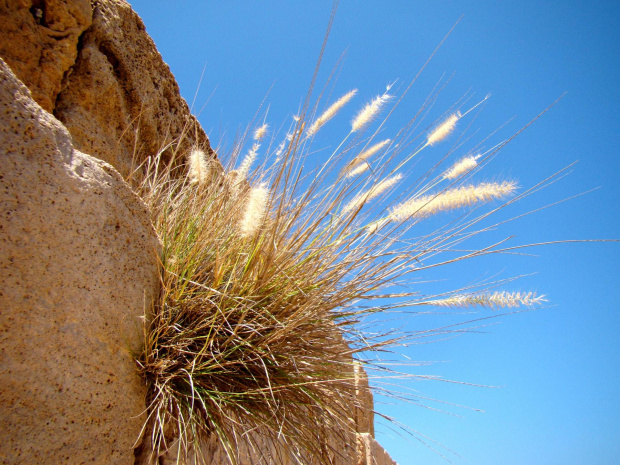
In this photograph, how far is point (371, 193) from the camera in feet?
5.05

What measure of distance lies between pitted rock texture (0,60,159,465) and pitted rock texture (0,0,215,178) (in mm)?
634

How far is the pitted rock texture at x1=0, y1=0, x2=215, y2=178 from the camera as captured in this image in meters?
1.39

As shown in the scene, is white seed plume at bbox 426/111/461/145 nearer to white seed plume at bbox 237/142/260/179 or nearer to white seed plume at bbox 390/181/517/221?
white seed plume at bbox 390/181/517/221

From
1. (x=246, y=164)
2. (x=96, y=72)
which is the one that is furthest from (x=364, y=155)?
(x=96, y=72)

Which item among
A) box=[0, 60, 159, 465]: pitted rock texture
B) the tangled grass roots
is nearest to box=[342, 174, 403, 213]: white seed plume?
the tangled grass roots

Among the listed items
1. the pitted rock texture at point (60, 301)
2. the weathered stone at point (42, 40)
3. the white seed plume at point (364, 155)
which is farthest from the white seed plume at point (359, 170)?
the weathered stone at point (42, 40)

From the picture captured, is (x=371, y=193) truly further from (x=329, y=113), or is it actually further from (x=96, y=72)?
(x=96, y=72)

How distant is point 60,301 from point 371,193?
3.38 feet

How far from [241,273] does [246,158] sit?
2.06ft

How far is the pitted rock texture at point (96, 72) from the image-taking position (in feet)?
4.56

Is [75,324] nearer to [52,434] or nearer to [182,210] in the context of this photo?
[52,434]

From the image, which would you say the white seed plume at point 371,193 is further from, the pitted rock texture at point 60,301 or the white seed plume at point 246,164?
the pitted rock texture at point 60,301

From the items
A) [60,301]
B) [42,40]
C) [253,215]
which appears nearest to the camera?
[60,301]

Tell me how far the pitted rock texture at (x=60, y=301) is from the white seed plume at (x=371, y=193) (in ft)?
2.66
